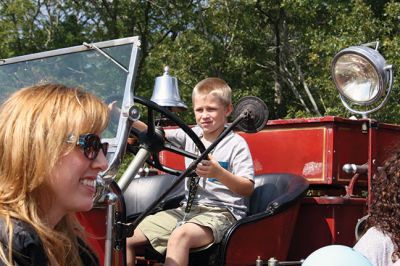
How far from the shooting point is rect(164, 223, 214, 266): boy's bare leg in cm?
318

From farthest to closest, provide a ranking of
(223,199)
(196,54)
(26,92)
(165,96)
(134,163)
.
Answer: (196,54) → (165,96) → (223,199) → (134,163) → (26,92)

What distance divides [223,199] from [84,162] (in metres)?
1.91

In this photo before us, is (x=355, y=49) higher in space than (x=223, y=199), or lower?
higher

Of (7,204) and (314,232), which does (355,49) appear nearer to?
(314,232)

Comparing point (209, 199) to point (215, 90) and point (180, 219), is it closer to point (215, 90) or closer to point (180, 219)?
point (180, 219)

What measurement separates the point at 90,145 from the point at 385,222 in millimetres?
→ 1313

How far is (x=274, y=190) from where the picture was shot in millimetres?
3799

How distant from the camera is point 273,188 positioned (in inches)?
150

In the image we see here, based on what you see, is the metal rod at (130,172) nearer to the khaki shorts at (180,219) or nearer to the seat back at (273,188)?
the khaki shorts at (180,219)

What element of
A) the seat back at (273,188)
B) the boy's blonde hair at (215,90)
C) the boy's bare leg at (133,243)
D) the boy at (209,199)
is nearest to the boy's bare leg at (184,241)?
the boy at (209,199)

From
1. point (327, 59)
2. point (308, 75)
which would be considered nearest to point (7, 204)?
point (327, 59)

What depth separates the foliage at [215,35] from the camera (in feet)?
50.1

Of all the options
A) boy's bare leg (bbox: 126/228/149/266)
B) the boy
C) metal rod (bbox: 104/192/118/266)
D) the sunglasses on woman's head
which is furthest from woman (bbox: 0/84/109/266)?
boy's bare leg (bbox: 126/228/149/266)

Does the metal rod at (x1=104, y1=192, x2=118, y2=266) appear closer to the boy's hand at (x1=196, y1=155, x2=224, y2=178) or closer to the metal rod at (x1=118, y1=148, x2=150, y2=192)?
the metal rod at (x1=118, y1=148, x2=150, y2=192)
